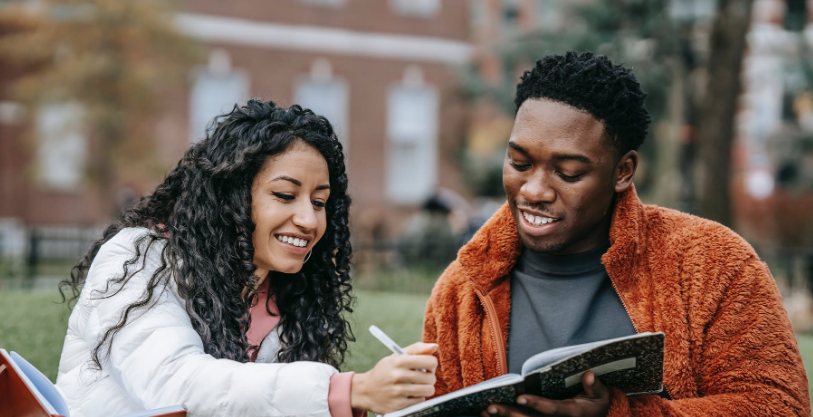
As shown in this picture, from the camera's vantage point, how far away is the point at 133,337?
6.95 feet

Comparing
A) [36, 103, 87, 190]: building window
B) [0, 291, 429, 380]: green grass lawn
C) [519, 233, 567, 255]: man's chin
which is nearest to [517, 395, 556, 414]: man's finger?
[519, 233, 567, 255]: man's chin

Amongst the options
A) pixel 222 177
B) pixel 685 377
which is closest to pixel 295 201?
pixel 222 177

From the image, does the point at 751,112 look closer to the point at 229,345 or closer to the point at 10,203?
the point at 10,203

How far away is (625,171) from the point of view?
2492 mm

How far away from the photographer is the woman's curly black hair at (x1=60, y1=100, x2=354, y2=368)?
2365mm

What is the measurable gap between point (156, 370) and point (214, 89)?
16.5 meters

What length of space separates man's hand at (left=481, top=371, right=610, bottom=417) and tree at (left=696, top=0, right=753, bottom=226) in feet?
21.8

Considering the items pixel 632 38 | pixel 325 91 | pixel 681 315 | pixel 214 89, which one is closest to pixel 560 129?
pixel 681 315

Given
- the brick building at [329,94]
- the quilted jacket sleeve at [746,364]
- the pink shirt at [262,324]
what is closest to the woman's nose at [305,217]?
the pink shirt at [262,324]

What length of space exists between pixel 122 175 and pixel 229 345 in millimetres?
14634

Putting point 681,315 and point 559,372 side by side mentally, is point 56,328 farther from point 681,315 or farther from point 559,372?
point 681,315

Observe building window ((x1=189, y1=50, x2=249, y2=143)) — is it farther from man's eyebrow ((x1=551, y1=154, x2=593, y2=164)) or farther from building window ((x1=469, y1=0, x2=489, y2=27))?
man's eyebrow ((x1=551, y1=154, x2=593, y2=164))

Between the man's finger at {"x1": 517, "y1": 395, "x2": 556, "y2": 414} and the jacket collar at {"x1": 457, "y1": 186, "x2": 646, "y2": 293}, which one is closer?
the man's finger at {"x1": 517, "y1": 395, "x2": 556, "y2": 414}

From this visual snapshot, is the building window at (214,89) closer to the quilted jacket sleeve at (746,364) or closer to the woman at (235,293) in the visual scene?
the woman at (235,293)
